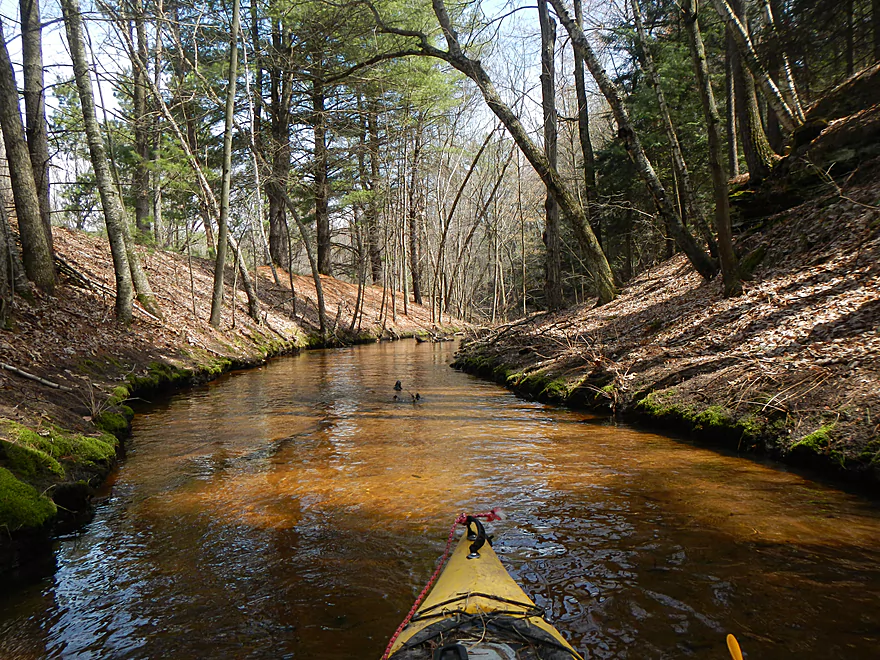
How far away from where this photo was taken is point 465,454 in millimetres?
6652

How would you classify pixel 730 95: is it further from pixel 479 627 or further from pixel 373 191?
pixel 373 191

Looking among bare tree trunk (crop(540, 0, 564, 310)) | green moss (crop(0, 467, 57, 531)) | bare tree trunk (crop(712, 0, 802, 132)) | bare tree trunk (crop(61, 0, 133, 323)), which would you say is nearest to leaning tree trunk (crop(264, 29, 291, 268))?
bare tree trunk (crop(61, 0, 133, 323))

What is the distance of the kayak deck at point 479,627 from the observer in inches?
86.5

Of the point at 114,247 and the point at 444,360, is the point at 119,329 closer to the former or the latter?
the point at 114,247

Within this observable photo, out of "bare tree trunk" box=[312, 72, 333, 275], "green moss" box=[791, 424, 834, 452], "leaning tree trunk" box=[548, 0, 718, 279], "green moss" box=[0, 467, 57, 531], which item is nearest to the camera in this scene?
"green moss" box=[0, 467, 57, 531]

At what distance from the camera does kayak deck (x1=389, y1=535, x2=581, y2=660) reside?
2.20 m

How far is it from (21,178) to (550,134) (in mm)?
12237

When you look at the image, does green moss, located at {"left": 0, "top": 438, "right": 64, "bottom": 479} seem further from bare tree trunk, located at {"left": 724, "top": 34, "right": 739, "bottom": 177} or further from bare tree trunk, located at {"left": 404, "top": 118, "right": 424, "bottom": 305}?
bare tree trunk, located at {"left": 404, "top": 118, "right": 424, "bottom": 305}

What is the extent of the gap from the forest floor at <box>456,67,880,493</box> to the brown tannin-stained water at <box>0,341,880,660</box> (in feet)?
Result: 1.71

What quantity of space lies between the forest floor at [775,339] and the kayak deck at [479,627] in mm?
3930

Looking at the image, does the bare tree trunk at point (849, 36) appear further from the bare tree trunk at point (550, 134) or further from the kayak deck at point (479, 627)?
the bare tree trunk at point (550, 134)

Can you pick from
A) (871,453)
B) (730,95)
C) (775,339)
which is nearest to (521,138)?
(730,95)

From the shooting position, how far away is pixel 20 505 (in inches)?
157

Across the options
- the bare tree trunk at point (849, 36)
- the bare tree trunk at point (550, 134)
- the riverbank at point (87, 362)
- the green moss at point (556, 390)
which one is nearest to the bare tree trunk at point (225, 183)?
the riverbank at point (87, 362)
